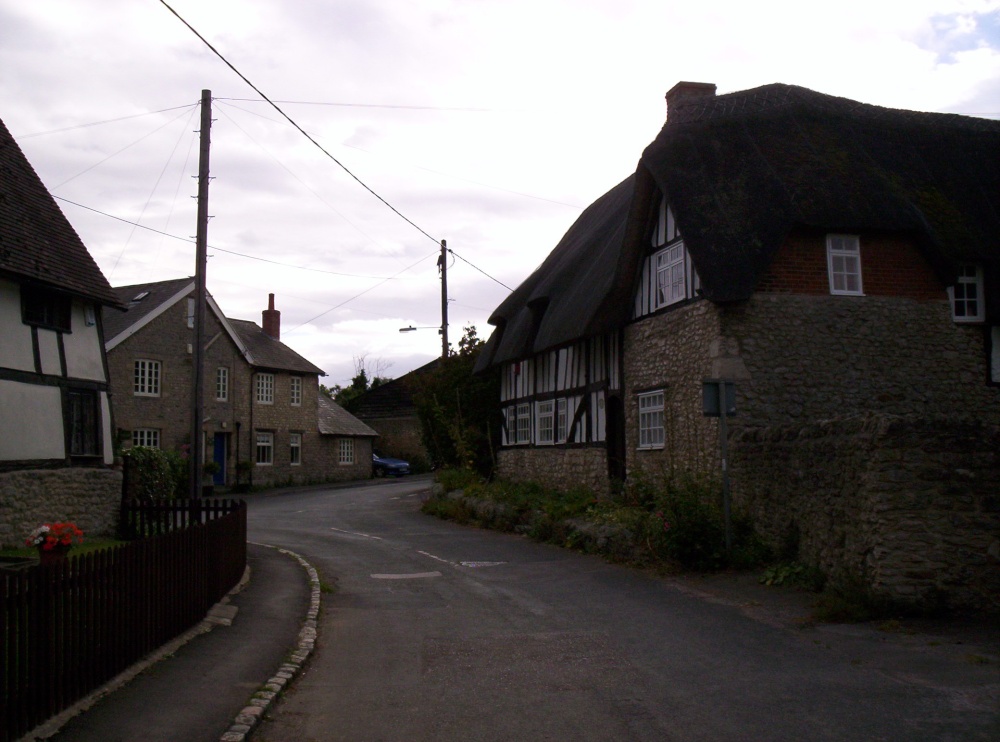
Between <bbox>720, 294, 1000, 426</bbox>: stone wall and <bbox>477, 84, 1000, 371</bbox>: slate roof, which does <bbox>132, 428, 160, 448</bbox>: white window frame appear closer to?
<bbox>477, 84, 1000, 371</bbox>: slate roof

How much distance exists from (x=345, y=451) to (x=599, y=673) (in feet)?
129

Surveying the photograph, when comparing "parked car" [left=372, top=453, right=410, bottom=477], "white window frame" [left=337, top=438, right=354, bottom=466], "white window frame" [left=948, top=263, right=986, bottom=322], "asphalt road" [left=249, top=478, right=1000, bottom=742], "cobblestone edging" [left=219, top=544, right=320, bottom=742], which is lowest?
"asphalt road" [left=249, top=478, right=1000, bottom=742]

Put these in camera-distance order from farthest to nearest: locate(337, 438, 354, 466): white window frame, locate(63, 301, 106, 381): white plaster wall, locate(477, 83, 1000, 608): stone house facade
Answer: locate(337, 438, 354, 466): white window frame → locate(63, 301, 106, 381): white plaster wall → locate(477, 83, 1000, 608): stone house facade

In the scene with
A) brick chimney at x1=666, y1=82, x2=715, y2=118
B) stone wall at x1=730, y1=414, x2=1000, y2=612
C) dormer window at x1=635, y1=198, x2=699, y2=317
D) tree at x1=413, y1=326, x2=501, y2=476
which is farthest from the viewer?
tree at x1=413, y1=326, x2=501, y2=476

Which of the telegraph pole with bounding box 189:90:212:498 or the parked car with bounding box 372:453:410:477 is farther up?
the telegraph pole with bounding box 189:90:212:498

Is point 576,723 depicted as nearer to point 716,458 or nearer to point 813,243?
point 716,458

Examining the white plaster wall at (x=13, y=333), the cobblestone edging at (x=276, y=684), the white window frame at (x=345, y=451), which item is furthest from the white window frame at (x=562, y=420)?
the white window frame at (x=345, y=451)

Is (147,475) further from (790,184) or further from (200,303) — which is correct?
(790,184)

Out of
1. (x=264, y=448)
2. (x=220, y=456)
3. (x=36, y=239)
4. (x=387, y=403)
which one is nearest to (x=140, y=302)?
(x=220, y=456)

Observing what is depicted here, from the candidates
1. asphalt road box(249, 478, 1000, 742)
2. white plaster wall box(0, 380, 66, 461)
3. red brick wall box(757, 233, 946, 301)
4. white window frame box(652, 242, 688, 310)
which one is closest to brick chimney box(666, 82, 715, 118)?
white window frame box(652, 242, 688, 310)

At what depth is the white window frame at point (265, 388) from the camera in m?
40.8

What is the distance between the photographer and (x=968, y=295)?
1742cm

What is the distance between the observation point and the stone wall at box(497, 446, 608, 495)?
21484 mm

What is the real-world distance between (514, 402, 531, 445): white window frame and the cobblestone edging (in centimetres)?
1565
